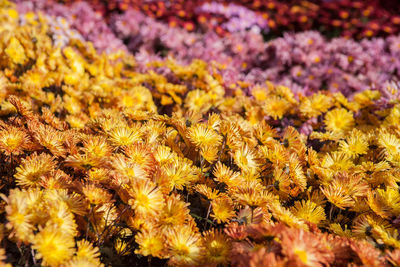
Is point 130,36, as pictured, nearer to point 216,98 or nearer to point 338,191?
point 216,98

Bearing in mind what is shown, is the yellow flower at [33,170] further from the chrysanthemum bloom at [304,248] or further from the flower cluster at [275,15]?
the flower cluster at [275,15]

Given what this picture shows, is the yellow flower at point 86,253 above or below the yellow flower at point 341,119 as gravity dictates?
above

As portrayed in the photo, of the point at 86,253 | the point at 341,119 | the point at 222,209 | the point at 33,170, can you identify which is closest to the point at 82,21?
the point at 341,119

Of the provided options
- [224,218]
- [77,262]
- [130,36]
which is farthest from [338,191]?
[130,36]

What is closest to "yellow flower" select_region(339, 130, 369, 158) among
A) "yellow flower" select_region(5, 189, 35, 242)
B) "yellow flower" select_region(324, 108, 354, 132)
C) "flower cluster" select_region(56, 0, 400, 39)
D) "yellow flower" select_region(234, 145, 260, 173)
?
"yellow flower" select_region(324, 108, 354, 132)

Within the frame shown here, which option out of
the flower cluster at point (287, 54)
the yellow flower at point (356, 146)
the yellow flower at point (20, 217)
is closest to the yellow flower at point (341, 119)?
the yellow flower at point (356, 146)

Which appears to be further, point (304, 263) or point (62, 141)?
point (62, 141)

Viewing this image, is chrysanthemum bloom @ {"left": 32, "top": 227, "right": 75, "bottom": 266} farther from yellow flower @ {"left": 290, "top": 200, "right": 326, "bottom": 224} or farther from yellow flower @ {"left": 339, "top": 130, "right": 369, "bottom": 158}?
yellow flower @ {"left": 339, "top": 130, "right": 369, "bottom": 158}
